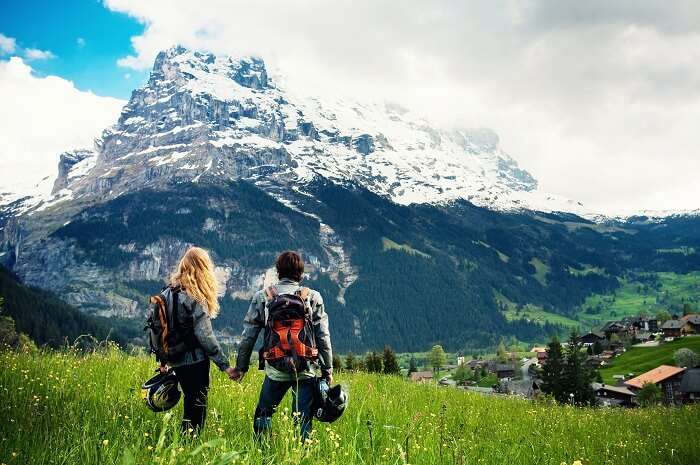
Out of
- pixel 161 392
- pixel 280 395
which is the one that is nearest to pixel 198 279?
pixel 161 392

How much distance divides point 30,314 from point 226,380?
153770 millimetres

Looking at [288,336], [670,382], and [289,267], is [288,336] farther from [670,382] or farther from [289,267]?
[670,382]

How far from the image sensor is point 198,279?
811 cm

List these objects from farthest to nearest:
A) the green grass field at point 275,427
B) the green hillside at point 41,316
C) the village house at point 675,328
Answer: the village house at point 675,328 < the green hillside at point 41,316 < the green grass field at point 275,427

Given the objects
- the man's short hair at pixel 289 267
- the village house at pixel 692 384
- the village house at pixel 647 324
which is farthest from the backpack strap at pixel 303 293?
the village house at pixel 647 324

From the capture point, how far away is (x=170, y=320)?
7.71 m

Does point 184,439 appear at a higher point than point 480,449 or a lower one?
higher

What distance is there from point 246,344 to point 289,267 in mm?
1337

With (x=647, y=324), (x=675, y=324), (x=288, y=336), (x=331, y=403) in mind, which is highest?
(x=288, y=336)

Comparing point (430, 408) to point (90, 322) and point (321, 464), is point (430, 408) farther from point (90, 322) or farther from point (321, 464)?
point (90, 322)

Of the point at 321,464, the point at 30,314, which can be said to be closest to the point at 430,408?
the point at 321,464

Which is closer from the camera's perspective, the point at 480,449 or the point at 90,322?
the point at 480,449

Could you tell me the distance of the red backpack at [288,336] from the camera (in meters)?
7.39

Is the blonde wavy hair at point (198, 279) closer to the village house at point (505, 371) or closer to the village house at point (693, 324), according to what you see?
the village house at point (505, 371)
